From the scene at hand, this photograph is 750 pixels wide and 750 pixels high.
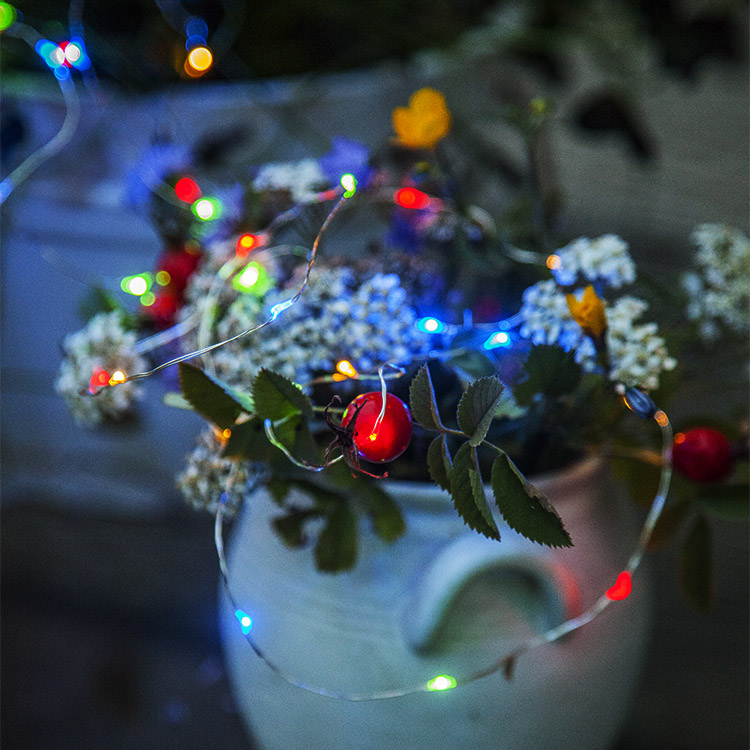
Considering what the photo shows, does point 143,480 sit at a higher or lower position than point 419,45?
lower

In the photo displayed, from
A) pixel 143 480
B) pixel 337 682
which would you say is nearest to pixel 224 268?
pixel 337 682

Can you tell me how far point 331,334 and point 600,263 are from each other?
0.13m

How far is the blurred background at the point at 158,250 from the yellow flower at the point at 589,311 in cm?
18

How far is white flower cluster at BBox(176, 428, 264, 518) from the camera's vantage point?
32cm

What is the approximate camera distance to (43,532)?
2.58 feet

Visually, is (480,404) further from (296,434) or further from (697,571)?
(697,571)

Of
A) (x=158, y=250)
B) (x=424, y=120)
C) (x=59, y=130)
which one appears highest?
(x=424, y=120)

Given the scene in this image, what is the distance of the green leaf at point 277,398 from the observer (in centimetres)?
29

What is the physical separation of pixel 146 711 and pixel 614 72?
3.18 ft

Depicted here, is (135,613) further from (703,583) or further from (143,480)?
(703,583)

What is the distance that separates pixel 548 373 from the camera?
12.5 inches

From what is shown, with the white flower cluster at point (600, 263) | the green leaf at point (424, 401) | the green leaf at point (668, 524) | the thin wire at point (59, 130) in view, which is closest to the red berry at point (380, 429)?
the green leaf at point (424, 401)

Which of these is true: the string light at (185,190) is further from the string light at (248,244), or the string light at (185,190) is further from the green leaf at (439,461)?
the green leaf at (439,461)

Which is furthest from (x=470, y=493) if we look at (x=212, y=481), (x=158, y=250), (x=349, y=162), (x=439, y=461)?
(x=158, y=250)
